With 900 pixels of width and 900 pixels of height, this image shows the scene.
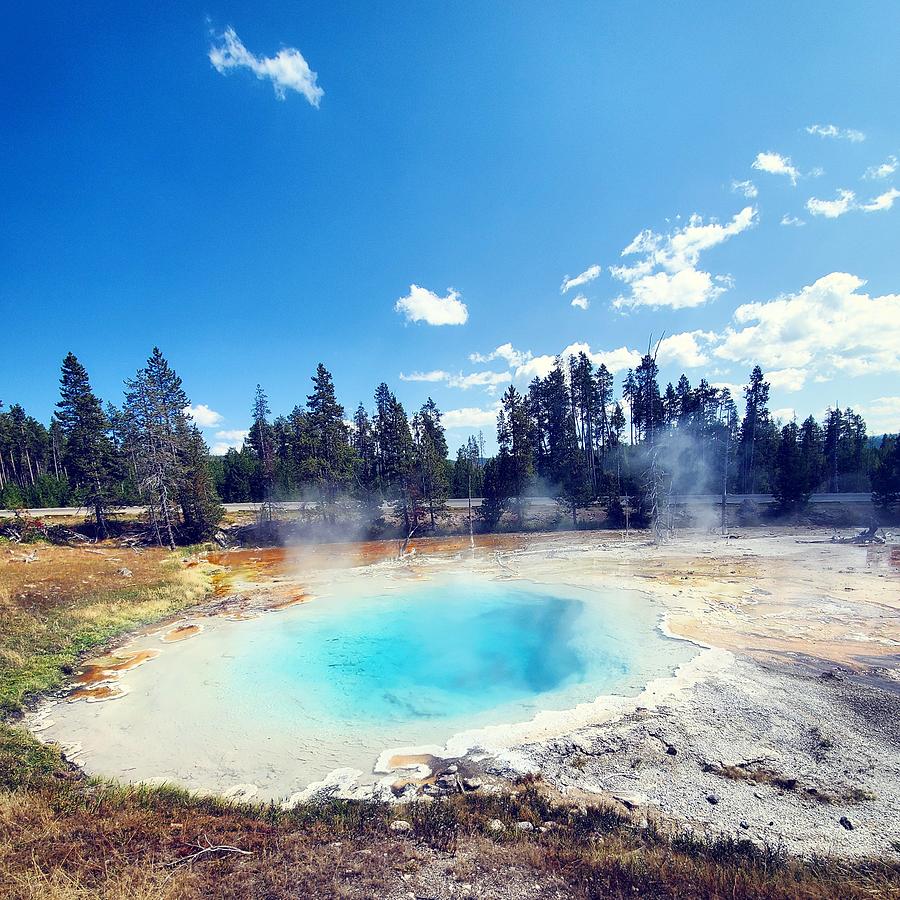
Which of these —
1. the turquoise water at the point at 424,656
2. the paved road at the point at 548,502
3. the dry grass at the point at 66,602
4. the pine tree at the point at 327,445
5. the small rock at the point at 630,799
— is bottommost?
the turquoise water at the point at 424,656

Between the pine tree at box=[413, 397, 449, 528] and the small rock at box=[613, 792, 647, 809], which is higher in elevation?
the pine tree at box=[413, 397, 449, 528]

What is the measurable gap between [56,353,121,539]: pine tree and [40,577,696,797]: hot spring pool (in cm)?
2500

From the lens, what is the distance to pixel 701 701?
10102mm

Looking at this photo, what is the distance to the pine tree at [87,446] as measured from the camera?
33.7m

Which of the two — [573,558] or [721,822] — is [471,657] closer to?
[721,822]

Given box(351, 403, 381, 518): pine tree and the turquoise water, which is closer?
the turquoise water

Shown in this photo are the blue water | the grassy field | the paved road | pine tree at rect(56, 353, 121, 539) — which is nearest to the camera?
the grassy field

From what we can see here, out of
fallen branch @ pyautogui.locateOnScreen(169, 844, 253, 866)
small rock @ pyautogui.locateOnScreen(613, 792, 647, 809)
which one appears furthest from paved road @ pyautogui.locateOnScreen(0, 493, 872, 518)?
fallen branch @ pyautogui.locateOnScreen(169, 844, 253, 866)

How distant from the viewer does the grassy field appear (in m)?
4.68

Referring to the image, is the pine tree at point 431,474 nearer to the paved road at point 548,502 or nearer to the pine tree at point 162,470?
the paved road at point 548,502

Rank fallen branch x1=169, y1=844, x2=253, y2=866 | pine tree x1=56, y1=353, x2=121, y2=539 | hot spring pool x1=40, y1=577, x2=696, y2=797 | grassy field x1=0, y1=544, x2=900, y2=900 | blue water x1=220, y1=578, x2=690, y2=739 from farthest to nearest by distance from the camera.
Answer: pine tree x1=56, y1=353, x2=121, y2=539, blue water x1=220, y1=578, x2=690, y2=739, hot spring pool x1=40, y1=577, x2=696, y2=797, fallen branch x1=169, y1=844, x2=253, y2=866, grassy field x1=0, y1=544, x2=900, y2=900

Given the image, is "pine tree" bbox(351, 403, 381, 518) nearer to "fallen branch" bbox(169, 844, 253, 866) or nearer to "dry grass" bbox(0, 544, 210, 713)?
"dry grass" bbox(0, 544, 210, 713)

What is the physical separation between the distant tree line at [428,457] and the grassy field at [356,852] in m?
30.5

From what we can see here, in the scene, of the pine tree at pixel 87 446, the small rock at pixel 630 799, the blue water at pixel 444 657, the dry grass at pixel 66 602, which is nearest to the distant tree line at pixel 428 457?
the pine tree at pixel 87 446
